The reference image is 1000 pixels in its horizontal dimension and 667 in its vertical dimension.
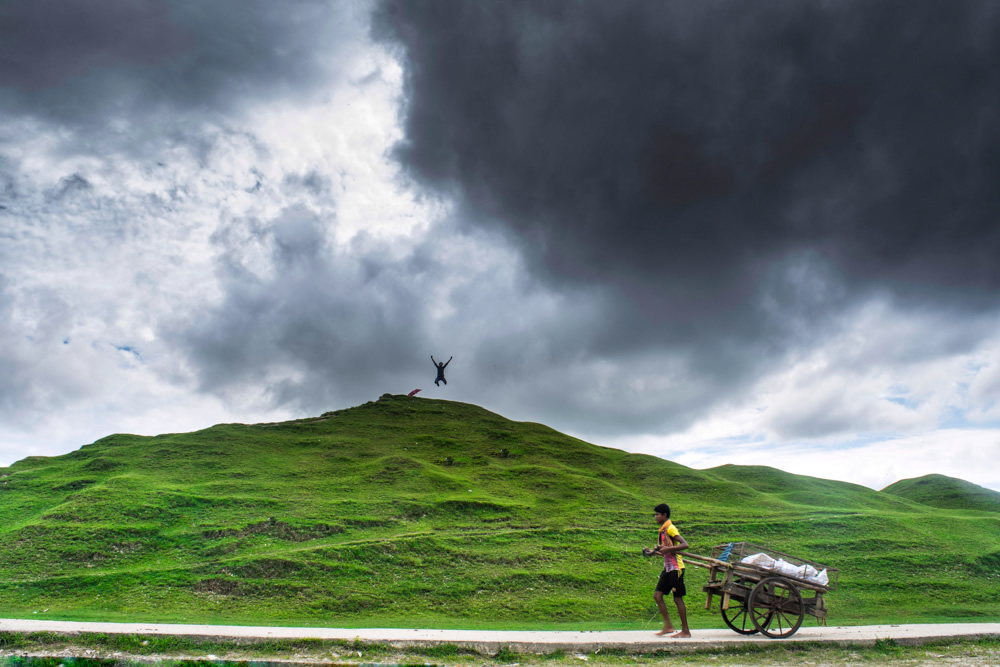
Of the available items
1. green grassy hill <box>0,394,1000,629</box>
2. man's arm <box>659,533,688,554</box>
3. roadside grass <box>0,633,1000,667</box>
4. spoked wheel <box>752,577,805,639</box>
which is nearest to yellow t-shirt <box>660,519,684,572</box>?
man's arm <box>659,533,688,554</box>

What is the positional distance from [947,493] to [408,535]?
54.7 m

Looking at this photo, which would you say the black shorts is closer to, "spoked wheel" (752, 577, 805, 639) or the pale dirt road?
the pale dirt road

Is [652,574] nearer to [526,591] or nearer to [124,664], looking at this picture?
[526,591]

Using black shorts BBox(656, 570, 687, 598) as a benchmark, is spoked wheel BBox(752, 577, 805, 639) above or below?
below

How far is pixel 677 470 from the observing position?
53875 millimetres

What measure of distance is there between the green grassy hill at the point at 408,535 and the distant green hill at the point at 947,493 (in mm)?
7325

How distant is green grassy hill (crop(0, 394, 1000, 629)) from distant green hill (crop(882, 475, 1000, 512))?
288 inches

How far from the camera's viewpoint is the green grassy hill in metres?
25.3

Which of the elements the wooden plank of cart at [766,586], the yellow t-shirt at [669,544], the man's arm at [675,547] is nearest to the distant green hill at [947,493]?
the wooden plank of cart at [766,586]

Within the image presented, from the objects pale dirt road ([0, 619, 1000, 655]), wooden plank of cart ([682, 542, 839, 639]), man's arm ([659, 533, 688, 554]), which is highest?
man's arm ([659, 533, 688, 554])

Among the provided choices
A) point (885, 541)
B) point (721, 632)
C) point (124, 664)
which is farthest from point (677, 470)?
point (124, 664)

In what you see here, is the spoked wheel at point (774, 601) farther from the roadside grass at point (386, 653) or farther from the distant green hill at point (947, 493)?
the distant green hill at point (947, 493)

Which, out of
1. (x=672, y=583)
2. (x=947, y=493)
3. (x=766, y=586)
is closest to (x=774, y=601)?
(x=766, y=586)

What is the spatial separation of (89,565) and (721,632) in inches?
1093
